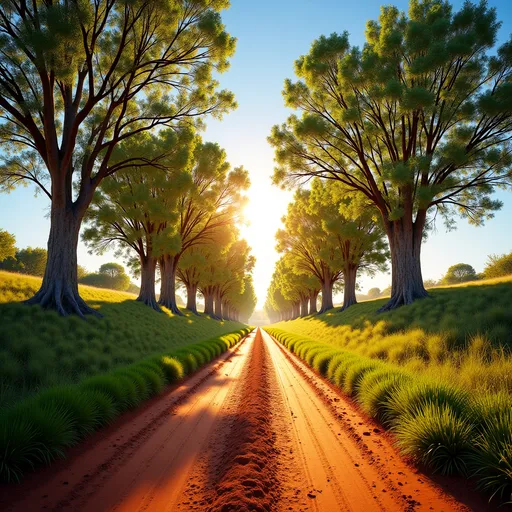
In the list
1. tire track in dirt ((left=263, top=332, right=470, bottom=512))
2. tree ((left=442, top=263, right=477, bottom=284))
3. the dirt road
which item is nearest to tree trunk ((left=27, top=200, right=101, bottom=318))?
the dirt road

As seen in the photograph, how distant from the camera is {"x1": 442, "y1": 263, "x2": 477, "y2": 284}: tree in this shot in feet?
272

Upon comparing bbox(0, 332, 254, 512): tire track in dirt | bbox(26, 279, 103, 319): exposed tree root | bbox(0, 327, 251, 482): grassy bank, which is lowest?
bbox(0, 332, 254, 512): tire track in dirt

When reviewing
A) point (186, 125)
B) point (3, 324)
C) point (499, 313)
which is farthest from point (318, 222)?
point (3, 324)

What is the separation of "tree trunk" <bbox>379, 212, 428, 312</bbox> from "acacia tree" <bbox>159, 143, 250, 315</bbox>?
44.0 feet

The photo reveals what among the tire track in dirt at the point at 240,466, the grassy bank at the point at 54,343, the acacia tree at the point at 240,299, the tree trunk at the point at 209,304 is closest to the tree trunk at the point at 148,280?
the grassy bank at the point at 54,343

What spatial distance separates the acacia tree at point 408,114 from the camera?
13.0 meters

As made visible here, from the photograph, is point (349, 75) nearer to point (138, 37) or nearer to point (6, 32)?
point (138, 37)

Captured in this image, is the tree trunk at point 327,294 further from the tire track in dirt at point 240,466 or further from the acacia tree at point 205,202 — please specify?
the tire track in dirt at point 240,466

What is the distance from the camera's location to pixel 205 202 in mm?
22469

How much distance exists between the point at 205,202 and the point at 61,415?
1960cm

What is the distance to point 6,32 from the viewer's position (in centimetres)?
959

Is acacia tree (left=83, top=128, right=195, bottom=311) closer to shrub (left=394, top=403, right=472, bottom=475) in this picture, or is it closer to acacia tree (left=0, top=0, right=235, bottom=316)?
acacia tree (left=0, top=0, right=235, bottom=316)

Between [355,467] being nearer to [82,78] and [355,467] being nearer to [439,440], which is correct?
[439,440]

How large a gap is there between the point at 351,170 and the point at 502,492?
17676 millimetres
